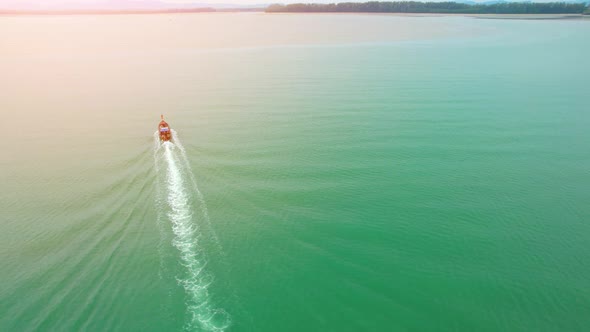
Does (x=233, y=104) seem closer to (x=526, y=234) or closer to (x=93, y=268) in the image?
(x=93, y=268)

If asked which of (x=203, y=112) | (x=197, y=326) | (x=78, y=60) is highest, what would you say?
(x=78, y=60)

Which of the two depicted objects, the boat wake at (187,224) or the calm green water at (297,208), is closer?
the boat wake at (187,224)

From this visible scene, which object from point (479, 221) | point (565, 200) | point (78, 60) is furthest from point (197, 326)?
point (78, 60)

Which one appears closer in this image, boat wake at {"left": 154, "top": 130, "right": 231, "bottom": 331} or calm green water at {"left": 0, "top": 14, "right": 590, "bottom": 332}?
boat wake at {"left": 154, "top": 130, "right": 231, "bottom": 331}

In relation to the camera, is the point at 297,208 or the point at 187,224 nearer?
the point at 187,224

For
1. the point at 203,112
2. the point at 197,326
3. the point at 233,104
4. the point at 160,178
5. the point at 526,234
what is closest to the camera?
Result: the point at 197,326
